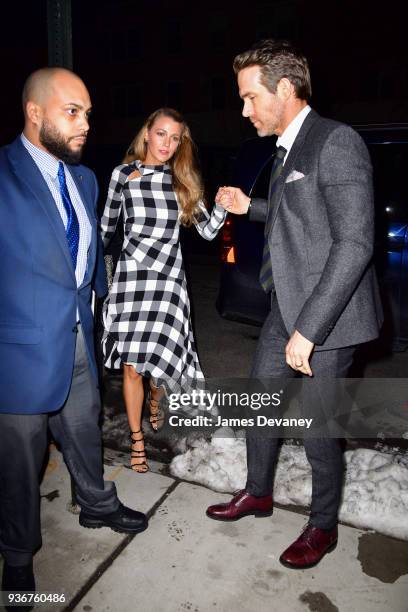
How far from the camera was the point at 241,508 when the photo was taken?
251 centimetres

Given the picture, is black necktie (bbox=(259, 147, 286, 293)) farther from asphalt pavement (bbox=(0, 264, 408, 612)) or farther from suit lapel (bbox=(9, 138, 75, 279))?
asphalt pavement (bbox=(0, 264, 408, 612))

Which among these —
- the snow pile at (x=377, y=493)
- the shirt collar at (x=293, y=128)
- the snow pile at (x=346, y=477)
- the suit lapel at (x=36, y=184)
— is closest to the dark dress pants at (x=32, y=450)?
the suit lapel at (x=36, y=184)

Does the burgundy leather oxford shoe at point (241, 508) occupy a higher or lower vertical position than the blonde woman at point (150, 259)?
lower

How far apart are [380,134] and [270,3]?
970 inches

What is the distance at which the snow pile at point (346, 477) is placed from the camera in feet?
8.25

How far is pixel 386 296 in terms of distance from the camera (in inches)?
166

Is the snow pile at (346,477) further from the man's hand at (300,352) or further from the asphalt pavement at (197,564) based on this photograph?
the man's hand at (300,352)

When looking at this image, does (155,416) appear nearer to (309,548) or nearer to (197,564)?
(197,564)

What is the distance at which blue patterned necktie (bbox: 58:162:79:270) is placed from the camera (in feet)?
6.79

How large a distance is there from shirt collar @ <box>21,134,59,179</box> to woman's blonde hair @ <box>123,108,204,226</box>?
1.14 metres

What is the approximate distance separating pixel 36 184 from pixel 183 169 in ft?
4.61

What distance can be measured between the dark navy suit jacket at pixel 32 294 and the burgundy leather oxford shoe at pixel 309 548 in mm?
1271

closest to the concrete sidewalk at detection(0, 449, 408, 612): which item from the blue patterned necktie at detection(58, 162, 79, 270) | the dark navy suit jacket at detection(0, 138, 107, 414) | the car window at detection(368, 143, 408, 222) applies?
the dark navy suit jacket at detection(0, 138, 107, 414)

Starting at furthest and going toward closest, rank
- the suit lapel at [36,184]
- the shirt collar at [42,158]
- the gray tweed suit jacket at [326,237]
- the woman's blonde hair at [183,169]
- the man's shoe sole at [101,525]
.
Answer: the woman's blonde hair at [183,169] → the man's shoe sole at [101,525] → the shirt collar at [42,158] → the suit lapel at [36,184] → the gray tweed suit jacket at [326,237]
